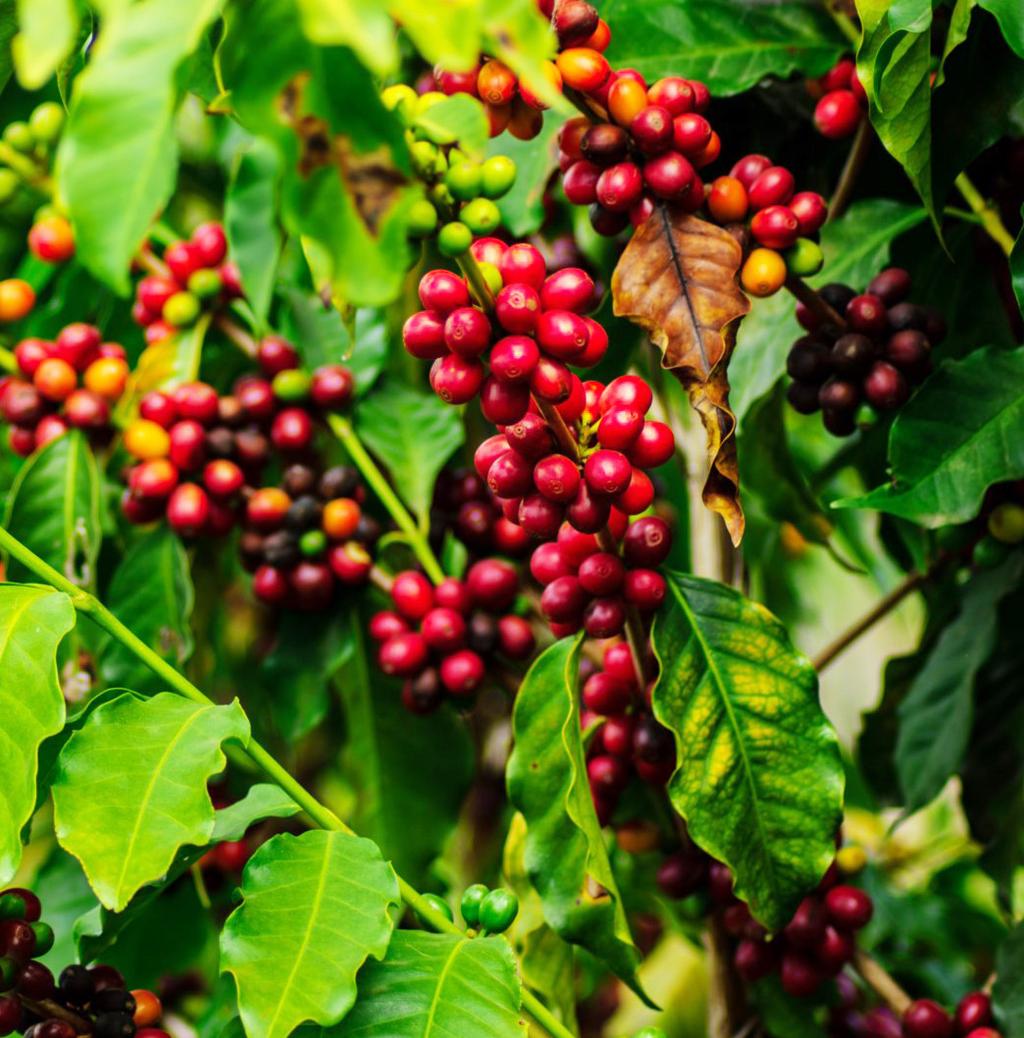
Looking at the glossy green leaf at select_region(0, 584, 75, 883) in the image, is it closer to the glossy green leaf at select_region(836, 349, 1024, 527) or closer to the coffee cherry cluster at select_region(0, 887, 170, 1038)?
the coffee cherry cluster at select_region(0, 887, 170, 1038)

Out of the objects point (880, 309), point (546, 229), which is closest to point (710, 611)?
point (880, 309)

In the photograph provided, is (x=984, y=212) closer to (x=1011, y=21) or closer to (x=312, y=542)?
(x=1011, y=21)

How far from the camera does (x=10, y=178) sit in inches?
49.4

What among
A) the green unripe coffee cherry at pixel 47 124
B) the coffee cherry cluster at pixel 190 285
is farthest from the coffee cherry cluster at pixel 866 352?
the green unripe coffee cherry at pixel 47 124

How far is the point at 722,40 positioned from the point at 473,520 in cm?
47

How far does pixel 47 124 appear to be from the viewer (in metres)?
1.20

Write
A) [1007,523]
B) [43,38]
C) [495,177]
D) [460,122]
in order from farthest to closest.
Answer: [1007,523]
[495,177]
[460,122]
[43,38]

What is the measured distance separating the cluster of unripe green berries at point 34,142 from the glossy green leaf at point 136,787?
690 mm

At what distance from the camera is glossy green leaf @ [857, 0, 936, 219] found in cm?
82

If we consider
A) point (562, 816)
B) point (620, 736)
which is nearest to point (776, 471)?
point (620, 736)

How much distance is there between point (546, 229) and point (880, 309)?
1.70 ft

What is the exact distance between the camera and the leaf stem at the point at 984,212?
1022 millimetres

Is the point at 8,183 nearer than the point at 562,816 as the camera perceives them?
No

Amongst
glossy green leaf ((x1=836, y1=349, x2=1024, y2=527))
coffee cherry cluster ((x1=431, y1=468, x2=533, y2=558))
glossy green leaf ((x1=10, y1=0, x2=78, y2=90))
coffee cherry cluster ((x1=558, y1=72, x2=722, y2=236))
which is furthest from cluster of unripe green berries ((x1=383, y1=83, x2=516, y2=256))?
coffee cherry cluster ((x1=431, y1=468, x2=533, y2=558))
